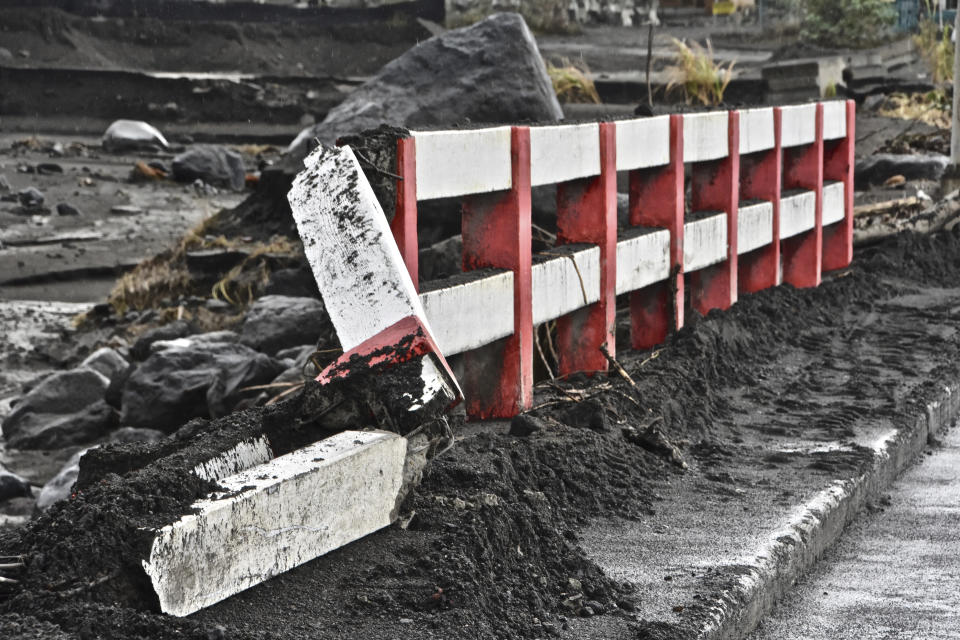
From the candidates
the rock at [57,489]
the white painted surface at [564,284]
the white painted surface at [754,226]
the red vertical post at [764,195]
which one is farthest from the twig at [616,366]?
the rock at [57,489]

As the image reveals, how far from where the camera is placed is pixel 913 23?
36.7m

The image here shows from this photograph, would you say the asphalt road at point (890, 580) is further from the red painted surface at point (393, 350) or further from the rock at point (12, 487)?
the rock at point (12, 487)

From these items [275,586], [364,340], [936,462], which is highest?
[364,340]

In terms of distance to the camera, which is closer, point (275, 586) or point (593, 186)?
point (275, 586)

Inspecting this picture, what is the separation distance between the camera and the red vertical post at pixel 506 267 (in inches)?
206

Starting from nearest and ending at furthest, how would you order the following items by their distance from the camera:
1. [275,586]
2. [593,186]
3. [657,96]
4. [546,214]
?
[275,586]
[593,186]
[546,214]
[657,96]

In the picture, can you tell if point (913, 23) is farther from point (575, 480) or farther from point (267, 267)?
point (575, 480)

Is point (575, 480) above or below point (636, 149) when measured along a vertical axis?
below

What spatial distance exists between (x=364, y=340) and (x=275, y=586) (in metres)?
0.96

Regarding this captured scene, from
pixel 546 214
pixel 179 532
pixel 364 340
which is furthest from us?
pixel 546 214

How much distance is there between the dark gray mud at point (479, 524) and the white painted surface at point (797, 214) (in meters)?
2.16

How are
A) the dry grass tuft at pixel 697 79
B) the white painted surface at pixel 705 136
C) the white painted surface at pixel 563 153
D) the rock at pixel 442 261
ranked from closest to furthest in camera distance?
the white painted surface at pixel 563 153, the white painted surface at pixel 705 136, the rock at pixel 442 261, the dry grass tuft at pixel 697 79

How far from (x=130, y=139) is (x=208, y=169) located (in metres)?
4.20

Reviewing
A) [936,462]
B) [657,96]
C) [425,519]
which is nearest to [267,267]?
[936,462]
